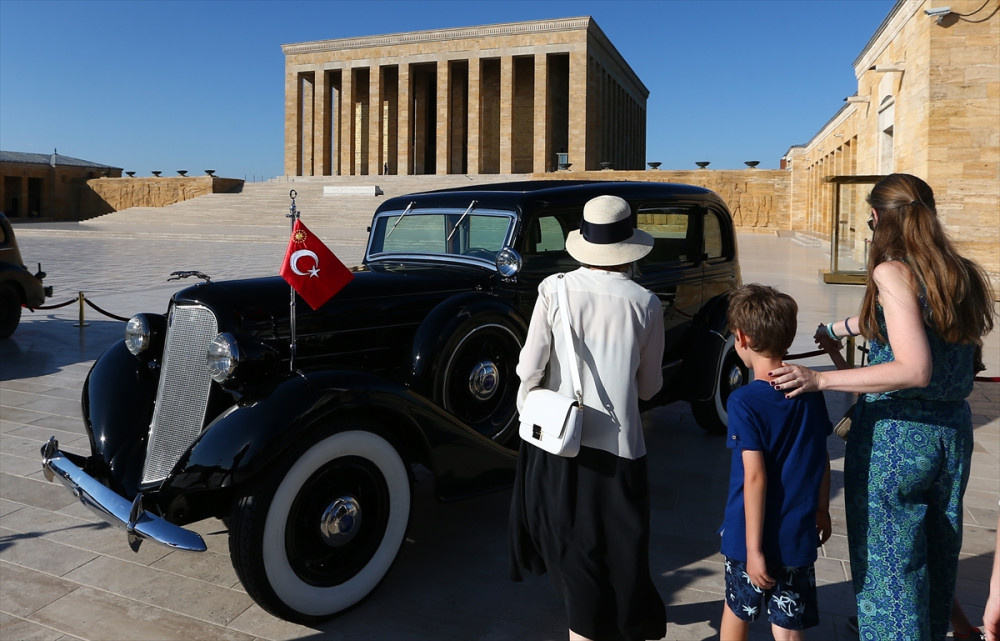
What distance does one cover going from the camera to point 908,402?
2328 millimetres

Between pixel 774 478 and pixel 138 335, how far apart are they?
3240 millimetres

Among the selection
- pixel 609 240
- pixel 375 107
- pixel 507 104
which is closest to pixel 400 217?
pixel 609 240

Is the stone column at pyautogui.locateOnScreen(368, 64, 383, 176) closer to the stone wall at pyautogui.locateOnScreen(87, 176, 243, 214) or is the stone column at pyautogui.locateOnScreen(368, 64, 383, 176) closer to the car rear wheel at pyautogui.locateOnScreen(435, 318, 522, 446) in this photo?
the stone wall at pyautogui.locateOnScreen(87, 176, 243, 214)

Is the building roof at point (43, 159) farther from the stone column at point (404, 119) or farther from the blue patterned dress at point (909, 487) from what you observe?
the blue patterned dress at point (909, 487)

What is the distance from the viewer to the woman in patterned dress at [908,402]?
223 centimetres

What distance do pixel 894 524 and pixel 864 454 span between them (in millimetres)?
225

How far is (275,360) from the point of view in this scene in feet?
11.1

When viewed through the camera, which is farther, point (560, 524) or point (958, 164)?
point (958, 164)

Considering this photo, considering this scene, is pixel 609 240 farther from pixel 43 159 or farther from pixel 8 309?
pixel 43 159

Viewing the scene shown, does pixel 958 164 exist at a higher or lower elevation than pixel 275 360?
higher

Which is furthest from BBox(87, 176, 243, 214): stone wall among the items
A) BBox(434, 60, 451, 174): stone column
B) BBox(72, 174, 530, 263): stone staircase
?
BBox(434, 60, 451, 174): stone column

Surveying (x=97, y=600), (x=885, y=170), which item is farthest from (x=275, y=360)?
(x=885, y=170)

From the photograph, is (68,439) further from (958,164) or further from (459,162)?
(459,162)

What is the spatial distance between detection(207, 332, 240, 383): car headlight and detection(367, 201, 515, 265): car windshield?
1723 millimetres
